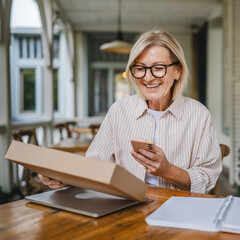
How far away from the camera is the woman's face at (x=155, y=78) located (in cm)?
132

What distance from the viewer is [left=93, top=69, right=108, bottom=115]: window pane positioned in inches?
350

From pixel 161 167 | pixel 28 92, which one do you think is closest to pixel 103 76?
pixel 28 92

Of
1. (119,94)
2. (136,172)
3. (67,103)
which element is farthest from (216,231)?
(119,94)

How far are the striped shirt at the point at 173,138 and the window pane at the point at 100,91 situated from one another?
24.5 feet

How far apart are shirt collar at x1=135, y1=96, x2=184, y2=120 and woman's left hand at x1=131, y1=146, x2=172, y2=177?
339 millimetres

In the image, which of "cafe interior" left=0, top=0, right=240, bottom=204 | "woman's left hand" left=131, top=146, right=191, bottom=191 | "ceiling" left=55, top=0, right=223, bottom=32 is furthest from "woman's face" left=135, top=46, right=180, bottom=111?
"ceiling" left=55, top=0, right=223, bottom=32

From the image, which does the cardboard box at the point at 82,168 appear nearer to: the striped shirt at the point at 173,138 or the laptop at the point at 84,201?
the laptop at the point at 84,201

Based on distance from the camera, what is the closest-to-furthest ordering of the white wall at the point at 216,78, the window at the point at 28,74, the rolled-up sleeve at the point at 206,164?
the rolled-up sleeve at the point at 206,164 < the white wall at the point at 216,78 < the window at the point at 28,74

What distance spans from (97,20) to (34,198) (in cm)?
709

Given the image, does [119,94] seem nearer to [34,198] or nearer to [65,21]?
[65,21]

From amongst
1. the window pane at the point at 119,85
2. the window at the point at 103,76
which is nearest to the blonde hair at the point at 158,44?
→ the window at the point at 103,76

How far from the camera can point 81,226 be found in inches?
30.0

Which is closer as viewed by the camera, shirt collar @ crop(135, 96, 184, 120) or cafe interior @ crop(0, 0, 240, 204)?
shirt collar @ crop(135, 96, 184, 120)

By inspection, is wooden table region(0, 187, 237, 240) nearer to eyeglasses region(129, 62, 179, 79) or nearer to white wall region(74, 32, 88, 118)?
eyeglasses region(129, 62, 179, 79)
